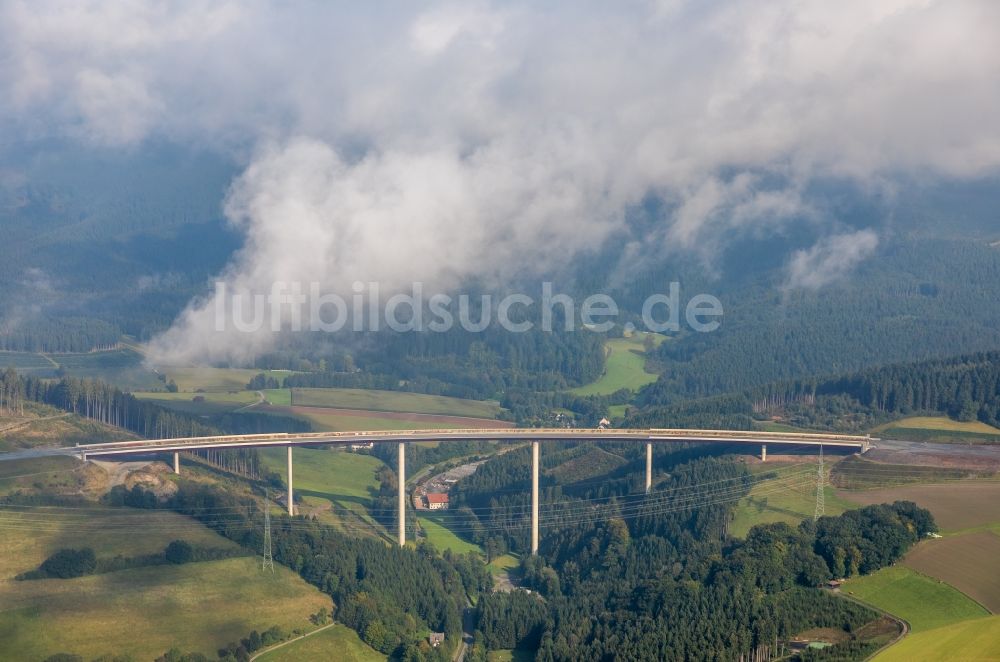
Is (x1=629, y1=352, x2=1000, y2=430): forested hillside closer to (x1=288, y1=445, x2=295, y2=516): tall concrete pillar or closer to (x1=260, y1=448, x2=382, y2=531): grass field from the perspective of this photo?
(x1=260, y1=448, x2=382, y2=531): grass field

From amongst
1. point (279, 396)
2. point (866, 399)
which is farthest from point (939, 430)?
point (279, 396)

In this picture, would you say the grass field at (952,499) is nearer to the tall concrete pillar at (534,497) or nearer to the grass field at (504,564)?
the tall concrete pillar at (534,497)

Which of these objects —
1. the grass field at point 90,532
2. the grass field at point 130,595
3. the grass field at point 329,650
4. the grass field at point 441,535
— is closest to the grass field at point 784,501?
the grass field at point 441,535

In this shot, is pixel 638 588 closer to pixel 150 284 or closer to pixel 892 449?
pixel 892 449

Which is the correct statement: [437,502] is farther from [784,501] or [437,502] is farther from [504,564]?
[784,501]

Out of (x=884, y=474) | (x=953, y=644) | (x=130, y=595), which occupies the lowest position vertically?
(x=953, y=644)

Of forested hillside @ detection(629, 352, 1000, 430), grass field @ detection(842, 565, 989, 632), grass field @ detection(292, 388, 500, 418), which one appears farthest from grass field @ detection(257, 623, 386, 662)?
grass field @ detection(292, 388, 500, 418)
